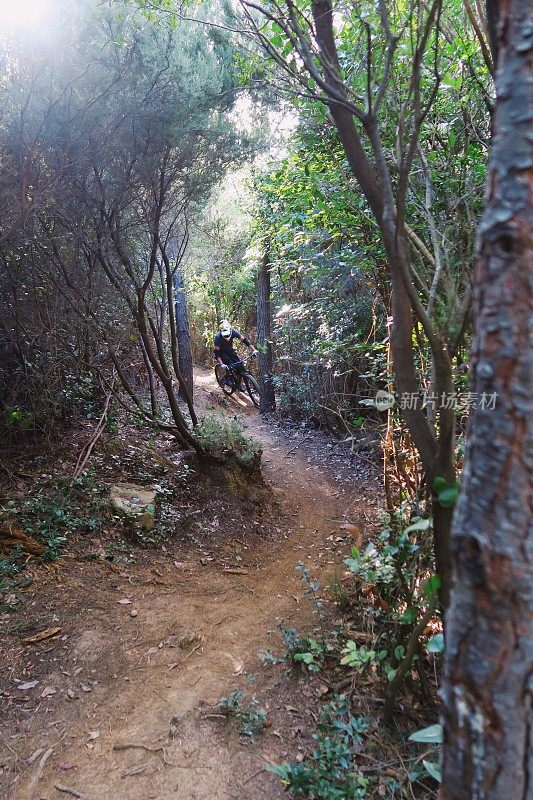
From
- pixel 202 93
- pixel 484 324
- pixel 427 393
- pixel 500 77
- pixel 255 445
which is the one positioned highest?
pixel 202 93

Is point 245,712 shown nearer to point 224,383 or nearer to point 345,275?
point 345,275

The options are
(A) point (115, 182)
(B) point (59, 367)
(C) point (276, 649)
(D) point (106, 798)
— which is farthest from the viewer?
(B) point (59, 367)

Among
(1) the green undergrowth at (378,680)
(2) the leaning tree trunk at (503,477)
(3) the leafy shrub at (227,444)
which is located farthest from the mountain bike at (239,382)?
(2) the leaning tree trunk at (503,477)

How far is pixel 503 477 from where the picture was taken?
0.97 m

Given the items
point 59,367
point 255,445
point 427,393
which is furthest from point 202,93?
point 427,393

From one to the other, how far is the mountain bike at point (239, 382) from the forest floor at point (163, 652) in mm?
5160

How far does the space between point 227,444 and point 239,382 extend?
16.7 ft

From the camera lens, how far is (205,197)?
19.1 ft

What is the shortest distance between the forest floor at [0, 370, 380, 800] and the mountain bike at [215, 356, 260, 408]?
5160mm

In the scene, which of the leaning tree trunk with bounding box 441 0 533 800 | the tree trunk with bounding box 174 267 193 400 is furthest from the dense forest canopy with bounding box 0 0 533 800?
the tree trunk with bounding box 174 267 193 400

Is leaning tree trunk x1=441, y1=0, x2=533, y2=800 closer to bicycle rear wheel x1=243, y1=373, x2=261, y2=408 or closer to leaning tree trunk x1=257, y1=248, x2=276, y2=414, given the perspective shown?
leaning tree trunk x1=257, y1=248, x2=276, y2=414

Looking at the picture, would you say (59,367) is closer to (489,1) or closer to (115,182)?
(115,182)

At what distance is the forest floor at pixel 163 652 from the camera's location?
229 cm

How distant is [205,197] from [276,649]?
16.5 feet
